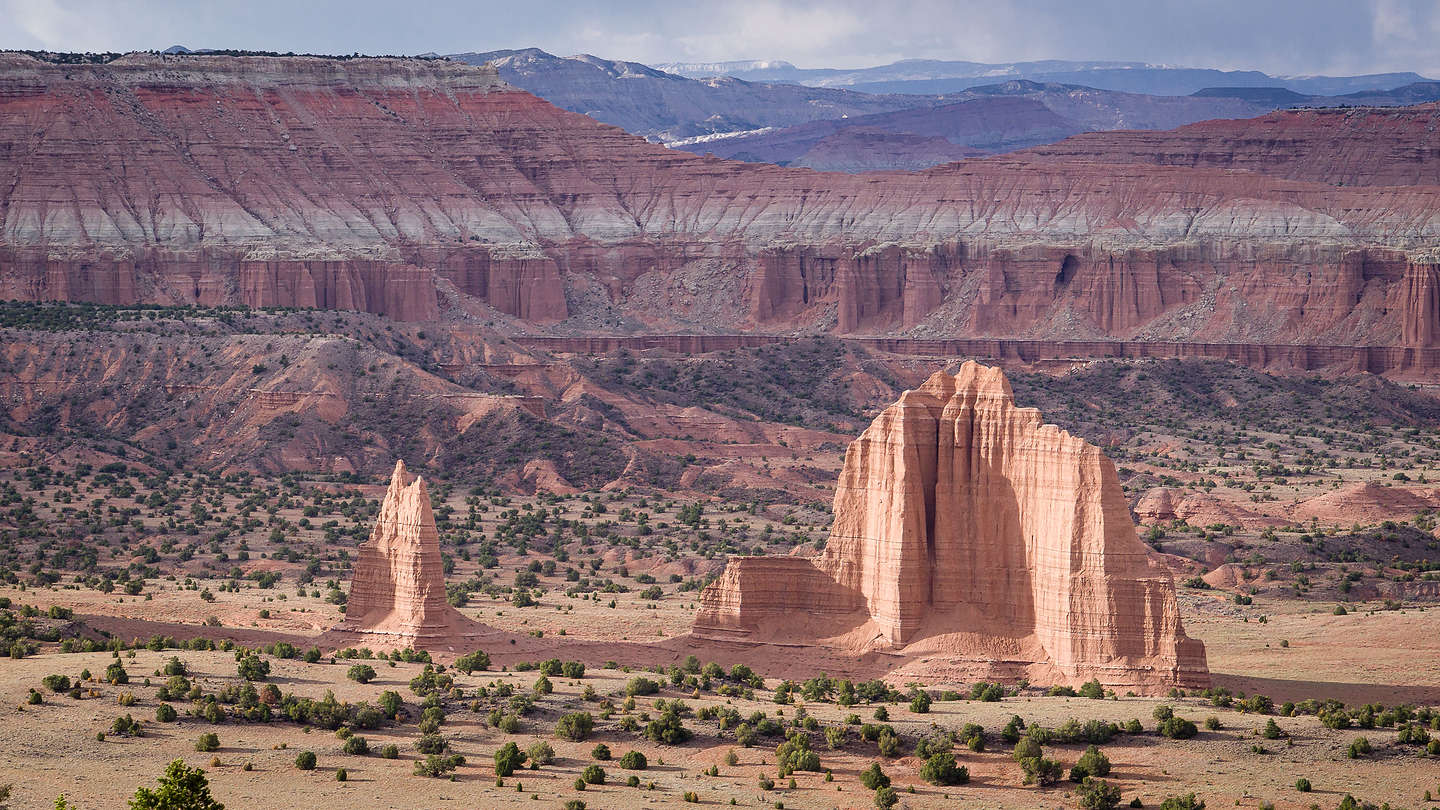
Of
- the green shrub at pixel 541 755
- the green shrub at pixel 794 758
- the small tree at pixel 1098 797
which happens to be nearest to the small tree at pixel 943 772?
the green shrub at pixel 794 758

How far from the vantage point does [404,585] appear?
56625 mm

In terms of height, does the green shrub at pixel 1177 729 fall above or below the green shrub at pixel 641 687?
below

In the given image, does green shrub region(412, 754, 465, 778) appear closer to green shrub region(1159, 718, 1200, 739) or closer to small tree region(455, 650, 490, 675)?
small tree region(455, 650, 490, 675)

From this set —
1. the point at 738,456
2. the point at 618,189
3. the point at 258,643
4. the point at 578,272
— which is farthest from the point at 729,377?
the point at 258,643

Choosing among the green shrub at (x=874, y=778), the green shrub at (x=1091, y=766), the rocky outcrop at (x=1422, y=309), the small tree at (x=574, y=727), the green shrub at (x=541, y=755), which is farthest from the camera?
the rocky outcrop at (x=1422, y=309)

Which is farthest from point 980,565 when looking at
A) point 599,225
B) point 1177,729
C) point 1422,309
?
point 599,225

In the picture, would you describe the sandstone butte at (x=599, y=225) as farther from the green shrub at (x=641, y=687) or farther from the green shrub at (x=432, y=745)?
the green shrub at (x=432, y=745)

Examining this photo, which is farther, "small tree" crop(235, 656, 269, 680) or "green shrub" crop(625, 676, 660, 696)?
"green shrub" crop(625, 676, 660, 696)

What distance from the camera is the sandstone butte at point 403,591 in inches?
2205

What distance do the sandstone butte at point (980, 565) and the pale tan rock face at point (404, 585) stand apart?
23.9 ft

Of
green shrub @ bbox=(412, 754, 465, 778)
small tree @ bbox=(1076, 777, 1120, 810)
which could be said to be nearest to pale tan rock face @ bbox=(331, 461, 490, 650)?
green shrub @ bbox=(412, 754, 465, 778)

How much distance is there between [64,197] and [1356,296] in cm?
9100

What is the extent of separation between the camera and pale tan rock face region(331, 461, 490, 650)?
184ft

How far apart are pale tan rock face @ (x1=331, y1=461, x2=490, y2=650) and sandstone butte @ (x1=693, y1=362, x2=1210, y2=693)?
728 centimetres
